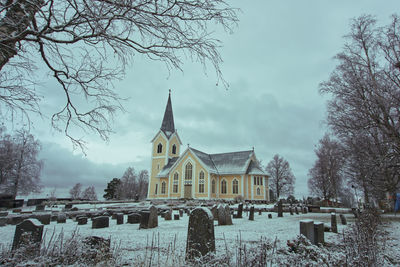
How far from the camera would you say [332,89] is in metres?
12.5

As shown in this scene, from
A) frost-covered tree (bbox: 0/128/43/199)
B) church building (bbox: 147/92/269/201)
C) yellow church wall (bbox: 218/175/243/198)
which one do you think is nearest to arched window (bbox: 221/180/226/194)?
church building (bbox: 147/92/269/201)

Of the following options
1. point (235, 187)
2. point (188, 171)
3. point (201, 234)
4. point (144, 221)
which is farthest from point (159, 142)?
point (201, 234)

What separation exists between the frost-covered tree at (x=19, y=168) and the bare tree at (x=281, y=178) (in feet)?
135

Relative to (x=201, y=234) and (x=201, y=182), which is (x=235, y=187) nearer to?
(x=201, y=182)

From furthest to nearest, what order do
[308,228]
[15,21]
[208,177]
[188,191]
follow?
[188,191] → [208,177] → [308,228] → [15,21]

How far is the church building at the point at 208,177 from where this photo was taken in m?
34.3

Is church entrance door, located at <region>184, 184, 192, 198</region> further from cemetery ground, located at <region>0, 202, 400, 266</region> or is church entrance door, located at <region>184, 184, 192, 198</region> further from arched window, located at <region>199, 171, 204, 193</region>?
cemetery ground, located at <region>0, 202, 400, 266</region>

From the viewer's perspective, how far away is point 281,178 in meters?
45.0

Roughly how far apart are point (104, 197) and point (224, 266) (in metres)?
61.1

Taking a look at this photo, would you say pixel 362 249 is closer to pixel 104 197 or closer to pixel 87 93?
pixel 87 93

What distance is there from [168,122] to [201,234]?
42.4 metres

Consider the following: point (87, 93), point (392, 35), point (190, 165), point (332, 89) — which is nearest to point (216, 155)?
point (190, 165)

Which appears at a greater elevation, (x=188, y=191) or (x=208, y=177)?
(x=208, y=177)

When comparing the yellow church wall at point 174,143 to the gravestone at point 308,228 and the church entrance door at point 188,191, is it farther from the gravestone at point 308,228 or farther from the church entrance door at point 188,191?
the gravestone at point 308,228
